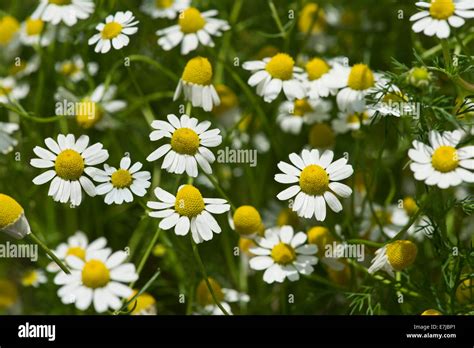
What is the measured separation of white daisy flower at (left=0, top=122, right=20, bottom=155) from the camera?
1.41 metres

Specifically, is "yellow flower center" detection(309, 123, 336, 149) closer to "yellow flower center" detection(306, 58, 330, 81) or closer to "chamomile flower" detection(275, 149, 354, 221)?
"yellow flower center" detection(306, 58, 330, 81)

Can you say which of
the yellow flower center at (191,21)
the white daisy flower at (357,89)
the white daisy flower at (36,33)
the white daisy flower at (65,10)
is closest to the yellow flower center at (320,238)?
the white daisy flower at (357,89)

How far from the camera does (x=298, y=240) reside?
1271 millimetres

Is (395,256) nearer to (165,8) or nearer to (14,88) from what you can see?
(165,8)

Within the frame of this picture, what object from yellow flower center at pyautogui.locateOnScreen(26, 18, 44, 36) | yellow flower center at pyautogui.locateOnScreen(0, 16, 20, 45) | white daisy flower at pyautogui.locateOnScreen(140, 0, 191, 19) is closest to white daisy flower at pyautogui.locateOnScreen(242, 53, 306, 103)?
white daisy flower at pyautogui.locateOnScreen(140, 0, 191, 19)

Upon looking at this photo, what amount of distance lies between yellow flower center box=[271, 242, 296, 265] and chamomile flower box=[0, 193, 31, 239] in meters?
0.42

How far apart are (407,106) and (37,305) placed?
91cm

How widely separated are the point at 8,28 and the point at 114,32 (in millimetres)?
521

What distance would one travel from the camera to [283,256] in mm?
1242

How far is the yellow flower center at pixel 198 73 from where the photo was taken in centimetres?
126

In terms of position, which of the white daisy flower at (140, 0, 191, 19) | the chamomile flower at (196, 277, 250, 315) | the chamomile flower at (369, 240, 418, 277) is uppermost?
the white daisy flower at (140, 0, 191, 19)

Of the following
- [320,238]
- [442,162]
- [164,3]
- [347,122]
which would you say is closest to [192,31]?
[164,3]
